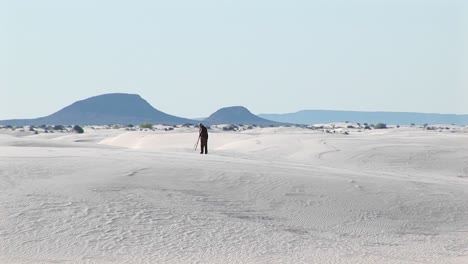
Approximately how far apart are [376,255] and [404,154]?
55.6 feet

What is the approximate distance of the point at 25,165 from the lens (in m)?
13.8

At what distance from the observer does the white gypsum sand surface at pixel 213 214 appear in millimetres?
9523

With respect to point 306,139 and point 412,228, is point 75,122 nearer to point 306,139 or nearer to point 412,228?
point 306,139

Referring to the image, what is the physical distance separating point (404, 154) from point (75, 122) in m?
173

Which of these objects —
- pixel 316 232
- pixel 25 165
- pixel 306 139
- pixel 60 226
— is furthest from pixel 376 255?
pixel 306 139

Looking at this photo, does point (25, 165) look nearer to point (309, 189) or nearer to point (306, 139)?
point (309, 189)

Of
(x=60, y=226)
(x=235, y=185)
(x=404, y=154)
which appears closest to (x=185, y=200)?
(x=235, y=185)

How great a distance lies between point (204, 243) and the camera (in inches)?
389

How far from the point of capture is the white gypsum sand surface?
9.52 m

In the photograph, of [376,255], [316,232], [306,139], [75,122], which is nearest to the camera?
[376,255]

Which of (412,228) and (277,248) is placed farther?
(412,228)

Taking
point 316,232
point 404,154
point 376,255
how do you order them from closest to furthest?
point 376,255, point 316,232, point 404,154

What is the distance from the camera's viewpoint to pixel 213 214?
36.7 feet

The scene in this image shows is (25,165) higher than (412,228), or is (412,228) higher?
(25,165)
